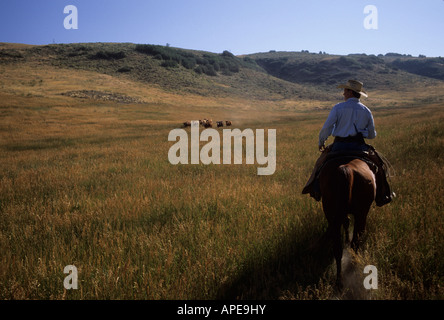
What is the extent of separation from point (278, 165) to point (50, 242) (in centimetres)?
752

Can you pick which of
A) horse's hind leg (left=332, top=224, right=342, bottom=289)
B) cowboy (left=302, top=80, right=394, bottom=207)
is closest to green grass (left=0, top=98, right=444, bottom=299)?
horse's hind leg (left=332, top=224, right=342, bottom=289)

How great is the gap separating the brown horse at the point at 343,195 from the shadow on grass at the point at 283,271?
0.35 metres

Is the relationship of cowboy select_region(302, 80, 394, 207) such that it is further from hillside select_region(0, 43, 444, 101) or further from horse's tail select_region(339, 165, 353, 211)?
hillside select_region(0, 43, 444, 101)

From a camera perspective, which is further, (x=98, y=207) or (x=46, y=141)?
(x=46, y=141)

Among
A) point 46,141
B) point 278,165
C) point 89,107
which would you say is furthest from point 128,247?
point 89,107

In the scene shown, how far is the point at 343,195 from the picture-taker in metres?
2.94

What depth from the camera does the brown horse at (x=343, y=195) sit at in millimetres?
2938

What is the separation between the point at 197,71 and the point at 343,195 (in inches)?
3883

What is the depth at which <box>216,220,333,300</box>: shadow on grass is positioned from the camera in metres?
2.86

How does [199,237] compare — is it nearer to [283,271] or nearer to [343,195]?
[283,271]

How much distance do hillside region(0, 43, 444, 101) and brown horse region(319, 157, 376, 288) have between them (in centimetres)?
7035

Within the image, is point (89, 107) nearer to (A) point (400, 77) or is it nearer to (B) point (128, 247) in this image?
(B) point (128, 247)
